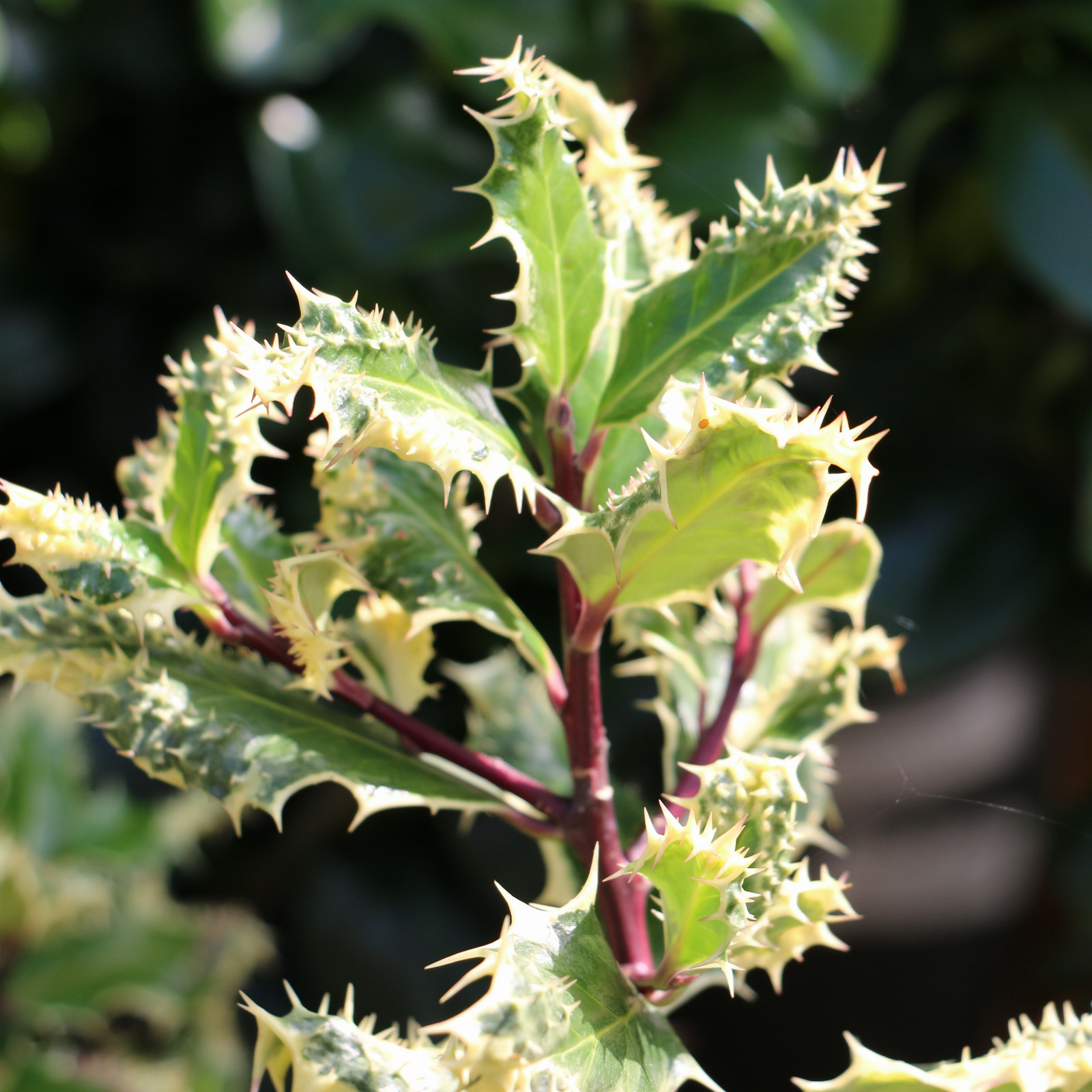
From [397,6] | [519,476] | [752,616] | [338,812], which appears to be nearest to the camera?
[519,476]

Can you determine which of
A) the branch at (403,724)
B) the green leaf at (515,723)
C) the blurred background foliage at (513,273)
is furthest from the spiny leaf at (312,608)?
the blurred background foliage at (513,273)

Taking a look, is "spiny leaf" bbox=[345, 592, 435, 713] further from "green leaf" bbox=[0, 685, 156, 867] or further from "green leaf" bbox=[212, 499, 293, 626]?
"green leaf" bbox=[0, 685, 156, 867]

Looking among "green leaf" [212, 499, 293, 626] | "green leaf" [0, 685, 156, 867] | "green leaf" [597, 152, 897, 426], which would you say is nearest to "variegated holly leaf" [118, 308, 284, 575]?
"green leaf" [212, 499, 293, 626]

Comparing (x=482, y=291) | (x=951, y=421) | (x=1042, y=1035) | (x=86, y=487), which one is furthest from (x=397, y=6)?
(x=1042, y=1035)

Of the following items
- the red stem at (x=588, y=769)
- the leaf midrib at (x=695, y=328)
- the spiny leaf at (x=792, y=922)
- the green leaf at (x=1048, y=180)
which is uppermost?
the green leaf at (x=1048, y=180)

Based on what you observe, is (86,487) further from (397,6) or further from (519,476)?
(519,476)

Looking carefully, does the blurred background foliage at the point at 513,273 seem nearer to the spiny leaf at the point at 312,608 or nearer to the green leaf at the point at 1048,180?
the green leaf at the point at 1048,180
